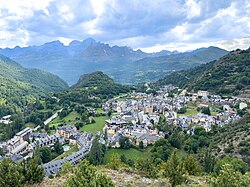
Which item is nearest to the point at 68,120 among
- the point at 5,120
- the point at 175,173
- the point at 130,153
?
the point at 5,120

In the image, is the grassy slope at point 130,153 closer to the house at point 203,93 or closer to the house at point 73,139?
the house at point 73,139

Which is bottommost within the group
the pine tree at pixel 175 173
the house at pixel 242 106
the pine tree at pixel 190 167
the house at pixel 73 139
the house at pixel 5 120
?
the house at pixel 5 120

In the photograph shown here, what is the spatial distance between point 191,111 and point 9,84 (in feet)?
290

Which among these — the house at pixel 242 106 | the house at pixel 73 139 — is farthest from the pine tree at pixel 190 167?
the house at pixel 242 106

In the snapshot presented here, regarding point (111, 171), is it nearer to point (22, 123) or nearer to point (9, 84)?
point (22, 123)

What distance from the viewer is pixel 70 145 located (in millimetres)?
45562

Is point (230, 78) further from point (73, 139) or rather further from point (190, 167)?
point (190, 167)

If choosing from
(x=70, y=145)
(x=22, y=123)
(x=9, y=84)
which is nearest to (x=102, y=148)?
(x=70, y=145)

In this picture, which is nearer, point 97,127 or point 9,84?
point 97,127

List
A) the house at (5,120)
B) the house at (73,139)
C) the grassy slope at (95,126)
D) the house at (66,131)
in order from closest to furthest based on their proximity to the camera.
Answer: the house at (73,139) → the house at (66,131) → the grassy slope at (95,126) → the house at (5,120)

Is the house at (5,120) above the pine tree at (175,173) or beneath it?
beneath

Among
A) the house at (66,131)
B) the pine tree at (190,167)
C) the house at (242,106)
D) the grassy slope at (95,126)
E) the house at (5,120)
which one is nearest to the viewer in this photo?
the pine tree at (190,167)

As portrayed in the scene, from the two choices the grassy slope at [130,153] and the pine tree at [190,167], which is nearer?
the pine tree at [190,167]

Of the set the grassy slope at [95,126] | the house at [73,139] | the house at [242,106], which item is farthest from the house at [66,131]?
the house at [242,106]
